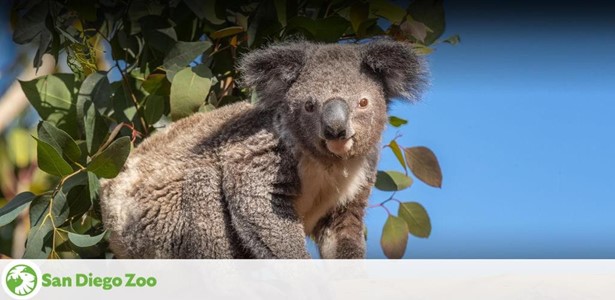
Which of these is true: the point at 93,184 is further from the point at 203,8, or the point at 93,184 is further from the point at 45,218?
the point at 203,8

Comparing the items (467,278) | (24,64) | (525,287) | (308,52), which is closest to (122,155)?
(308,52)

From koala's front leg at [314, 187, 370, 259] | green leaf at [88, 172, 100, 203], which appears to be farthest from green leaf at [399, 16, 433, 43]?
green leaf at [88, 172, 100, 203]

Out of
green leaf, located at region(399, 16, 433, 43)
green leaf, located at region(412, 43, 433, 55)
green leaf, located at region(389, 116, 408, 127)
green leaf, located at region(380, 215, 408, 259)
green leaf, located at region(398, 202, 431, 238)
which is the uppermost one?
green leaf, located at region(399, 16, 433, 43)

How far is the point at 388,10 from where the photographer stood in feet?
9.21

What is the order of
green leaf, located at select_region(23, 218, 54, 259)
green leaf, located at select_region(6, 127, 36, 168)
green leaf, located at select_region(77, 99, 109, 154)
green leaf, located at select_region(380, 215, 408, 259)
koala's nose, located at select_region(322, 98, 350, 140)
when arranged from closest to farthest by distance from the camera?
1. koala's nose, located at select_region(322, 98, 350, 140)
2. green leaf, located at select_region(23, 218, 54, 259)
3. green leaf, located at select_region(77, 99, 109, 154)
4. green leaf, located at select_region(380, 215, 408, 259)
5. green leaf, located at select_region(6, 127, 36, 168)

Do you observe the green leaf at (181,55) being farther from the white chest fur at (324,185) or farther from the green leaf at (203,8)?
the white chest fur at (324,185)

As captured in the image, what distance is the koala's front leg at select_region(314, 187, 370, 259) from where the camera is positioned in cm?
240

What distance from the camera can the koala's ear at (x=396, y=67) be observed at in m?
2.34

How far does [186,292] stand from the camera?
2.31m

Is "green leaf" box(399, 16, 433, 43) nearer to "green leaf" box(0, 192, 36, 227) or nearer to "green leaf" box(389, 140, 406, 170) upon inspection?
"green leaf" box(389, 140, 406, 170)

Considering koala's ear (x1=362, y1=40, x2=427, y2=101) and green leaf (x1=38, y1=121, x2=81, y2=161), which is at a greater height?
koala's ear (x1=362, y1=40, x2=427, y2=101)

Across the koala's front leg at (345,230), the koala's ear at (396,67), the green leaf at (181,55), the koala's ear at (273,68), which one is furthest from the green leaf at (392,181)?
the green leaf at (181,55)

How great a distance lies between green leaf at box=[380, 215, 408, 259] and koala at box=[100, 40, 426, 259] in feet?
1.35

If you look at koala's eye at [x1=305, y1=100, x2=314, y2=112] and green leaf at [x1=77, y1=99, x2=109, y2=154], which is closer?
koala's eye at [x1=305, y1=100, x2=314, y2=112]
